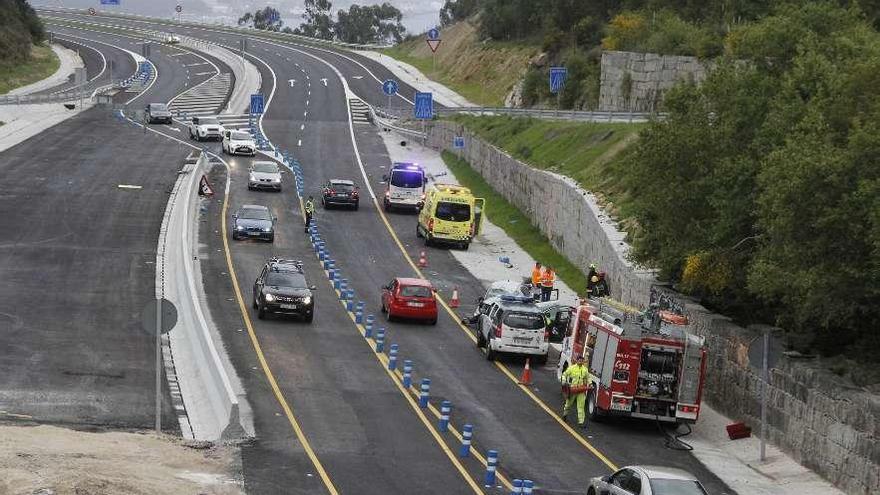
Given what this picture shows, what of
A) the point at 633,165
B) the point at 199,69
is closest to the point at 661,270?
the point at 633,165

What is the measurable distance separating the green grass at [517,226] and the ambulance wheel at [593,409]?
17.2m

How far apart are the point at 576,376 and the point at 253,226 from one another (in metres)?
26.3

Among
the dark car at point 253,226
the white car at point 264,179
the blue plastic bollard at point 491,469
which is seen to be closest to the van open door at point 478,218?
the dark car at point 253,226

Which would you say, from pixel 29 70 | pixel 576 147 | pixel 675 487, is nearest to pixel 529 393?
pixel 675 487

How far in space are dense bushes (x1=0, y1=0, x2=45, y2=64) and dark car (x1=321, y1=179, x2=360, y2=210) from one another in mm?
68018

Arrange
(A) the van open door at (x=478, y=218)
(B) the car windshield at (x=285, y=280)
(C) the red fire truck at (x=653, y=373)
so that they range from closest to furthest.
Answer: (C) the red fire truck at (x=653, y=373) < (B) the car windshield at (x=285, y=280) < (A) the van open door at (x=478, y=218)

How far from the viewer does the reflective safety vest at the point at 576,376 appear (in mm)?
32469

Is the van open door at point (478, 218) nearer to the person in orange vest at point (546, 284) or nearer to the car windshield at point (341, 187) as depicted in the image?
the car windshield at point (341, 187)

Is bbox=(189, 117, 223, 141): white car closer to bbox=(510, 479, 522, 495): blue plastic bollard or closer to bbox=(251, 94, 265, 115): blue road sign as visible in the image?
bbox=(251, 94, 265, 115): blue road sign

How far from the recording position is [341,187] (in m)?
66.6

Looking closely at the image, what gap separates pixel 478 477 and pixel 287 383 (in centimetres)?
883

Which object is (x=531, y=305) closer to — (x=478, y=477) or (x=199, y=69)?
(x=478, y=477)

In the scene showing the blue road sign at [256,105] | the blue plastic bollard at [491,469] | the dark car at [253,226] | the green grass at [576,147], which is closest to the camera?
the blue plastic bollard at [491,469]

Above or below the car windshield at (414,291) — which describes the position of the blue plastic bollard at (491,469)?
above
